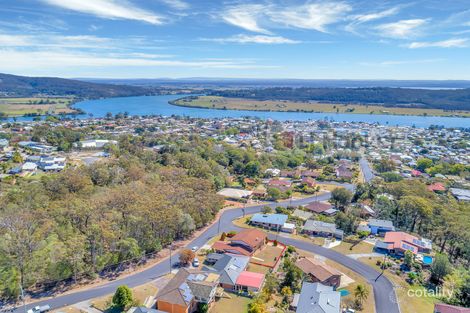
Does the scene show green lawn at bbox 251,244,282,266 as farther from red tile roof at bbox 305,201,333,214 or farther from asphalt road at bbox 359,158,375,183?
asphalt road at bbox 359,158,375,183

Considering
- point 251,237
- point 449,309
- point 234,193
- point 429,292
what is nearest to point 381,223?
point 429,292

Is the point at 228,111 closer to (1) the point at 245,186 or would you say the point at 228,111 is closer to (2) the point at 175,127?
(2) the point at 175,127

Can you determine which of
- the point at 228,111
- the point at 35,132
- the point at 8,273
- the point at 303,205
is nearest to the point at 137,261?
the point at 8,273

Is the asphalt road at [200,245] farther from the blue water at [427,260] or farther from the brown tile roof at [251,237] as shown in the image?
the blue water at [427,260]

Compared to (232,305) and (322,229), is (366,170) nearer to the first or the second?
(322,229)

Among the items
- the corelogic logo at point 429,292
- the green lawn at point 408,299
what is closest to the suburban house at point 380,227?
the green lawn at point 408,299

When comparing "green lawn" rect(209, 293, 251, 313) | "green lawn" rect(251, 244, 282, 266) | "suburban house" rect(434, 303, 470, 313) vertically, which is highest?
"suburban house" rect(434, 303, 470, 313)

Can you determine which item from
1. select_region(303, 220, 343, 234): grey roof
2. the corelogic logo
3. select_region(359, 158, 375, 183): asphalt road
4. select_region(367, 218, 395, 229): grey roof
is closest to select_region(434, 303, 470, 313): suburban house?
the corelogic logo
